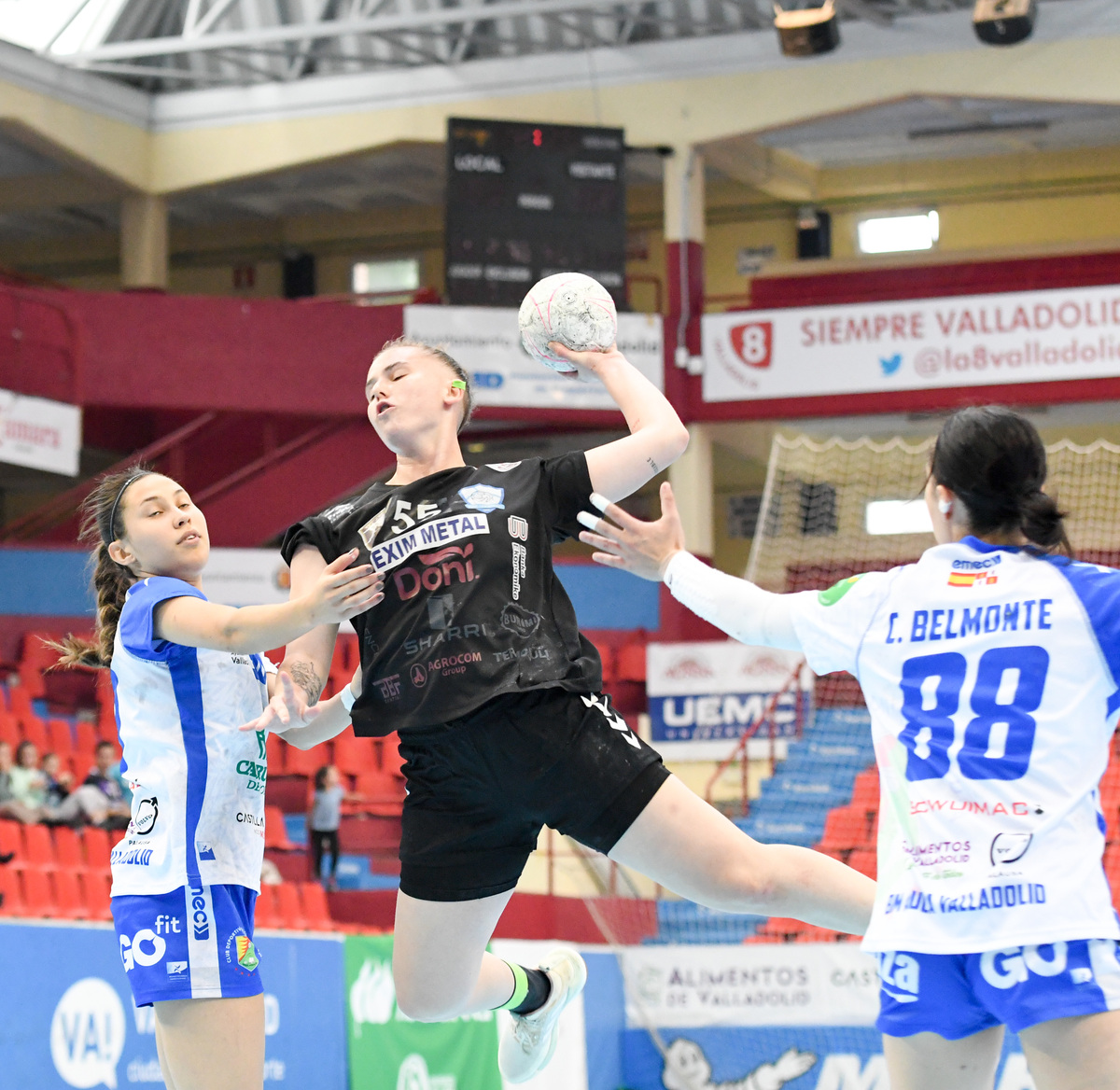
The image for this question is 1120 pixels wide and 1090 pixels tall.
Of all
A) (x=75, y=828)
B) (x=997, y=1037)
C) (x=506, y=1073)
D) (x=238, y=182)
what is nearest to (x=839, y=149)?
(x=238, y=182)

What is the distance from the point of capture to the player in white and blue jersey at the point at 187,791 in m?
3.77

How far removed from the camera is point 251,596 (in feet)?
54.7

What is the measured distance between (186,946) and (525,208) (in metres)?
14.1

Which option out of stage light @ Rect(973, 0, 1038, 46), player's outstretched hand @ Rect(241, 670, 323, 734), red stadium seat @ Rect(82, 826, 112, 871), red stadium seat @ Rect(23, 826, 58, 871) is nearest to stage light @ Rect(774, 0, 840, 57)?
stage light @ Rect(973, 0, 1038, 46)

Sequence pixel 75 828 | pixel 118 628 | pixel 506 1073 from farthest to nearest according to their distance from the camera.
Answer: pixel 75 828 < pixel 506 1073 < pixel 118 628

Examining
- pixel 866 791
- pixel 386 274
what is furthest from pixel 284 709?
pixel 386 274

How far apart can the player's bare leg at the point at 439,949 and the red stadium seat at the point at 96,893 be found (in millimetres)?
6488

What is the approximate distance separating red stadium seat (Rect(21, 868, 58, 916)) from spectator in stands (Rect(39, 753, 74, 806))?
5.22 ft

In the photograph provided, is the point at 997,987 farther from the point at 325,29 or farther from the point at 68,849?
the point at 325,29

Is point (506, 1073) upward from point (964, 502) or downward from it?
downward

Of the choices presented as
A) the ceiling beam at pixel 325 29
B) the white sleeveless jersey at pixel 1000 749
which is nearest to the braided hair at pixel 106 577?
the white sleeveless jersey at pixel 1000 749

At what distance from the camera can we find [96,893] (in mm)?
10336

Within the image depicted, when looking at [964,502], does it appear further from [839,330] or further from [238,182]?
[238,182]

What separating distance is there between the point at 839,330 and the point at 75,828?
33.2ft
